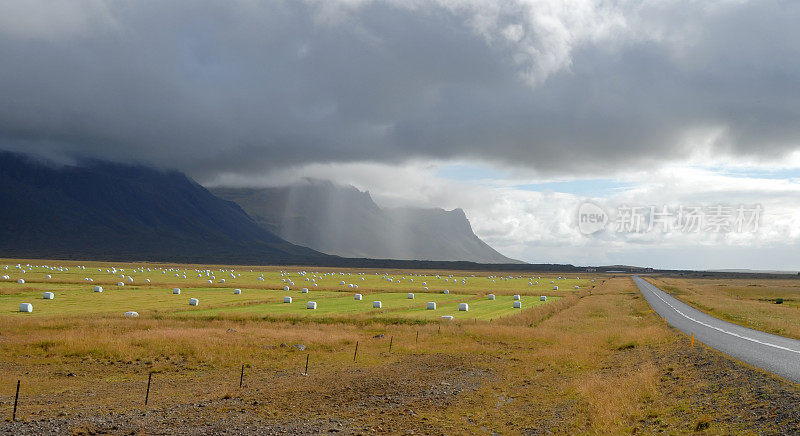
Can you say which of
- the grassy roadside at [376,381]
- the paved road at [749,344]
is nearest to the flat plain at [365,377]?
the grassy roadside at [376,381]

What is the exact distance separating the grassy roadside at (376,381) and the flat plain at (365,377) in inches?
4.7

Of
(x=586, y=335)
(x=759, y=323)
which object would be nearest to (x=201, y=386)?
(x=586, y=335)

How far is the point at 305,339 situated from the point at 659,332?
28.2 metres

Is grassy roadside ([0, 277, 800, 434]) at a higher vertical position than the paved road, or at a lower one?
lower

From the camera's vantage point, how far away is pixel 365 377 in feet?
97.3

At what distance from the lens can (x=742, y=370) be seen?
84.6ft

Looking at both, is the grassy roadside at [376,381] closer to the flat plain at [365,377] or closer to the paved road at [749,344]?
the flat plain at [365,377]

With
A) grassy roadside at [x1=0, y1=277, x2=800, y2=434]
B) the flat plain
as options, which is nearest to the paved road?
grassy roadside at [x1=0, y1=277, x2=800, y2=434]

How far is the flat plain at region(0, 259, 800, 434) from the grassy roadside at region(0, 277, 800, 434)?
119 mm

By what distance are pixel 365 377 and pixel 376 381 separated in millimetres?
1183

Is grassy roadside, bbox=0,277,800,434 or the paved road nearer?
grassy roadside, bbox=0,277,800,434

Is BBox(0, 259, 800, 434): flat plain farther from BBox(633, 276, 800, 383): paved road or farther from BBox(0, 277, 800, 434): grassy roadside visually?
BBox(633, 276, 800, 383): paved road

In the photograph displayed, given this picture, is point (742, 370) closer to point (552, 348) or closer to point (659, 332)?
point (552, 348)

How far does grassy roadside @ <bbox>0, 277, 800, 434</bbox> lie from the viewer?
67.0ft
